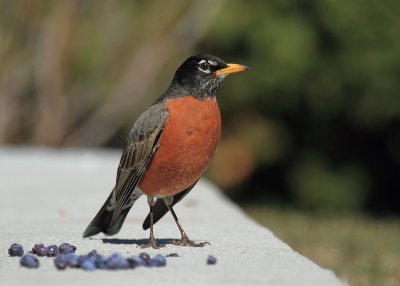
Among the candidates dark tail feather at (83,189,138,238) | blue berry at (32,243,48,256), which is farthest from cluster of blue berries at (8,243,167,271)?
dark tail feather at (83,189,138,238)

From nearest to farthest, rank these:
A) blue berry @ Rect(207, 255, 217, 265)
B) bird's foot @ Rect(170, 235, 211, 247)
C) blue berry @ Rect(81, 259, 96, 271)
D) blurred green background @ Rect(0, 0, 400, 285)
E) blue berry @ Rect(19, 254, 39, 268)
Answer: blue berry @ Rect(81, 259, 96, 271) → blue berry @ Rect(19, 254, 39, 268) → blue berry @ Rect(207, 255, 217, 265) → bird's foot @ Rect(170, 235, 211, 247) → blurred green background @ Rect(0, 0, 400, 285)

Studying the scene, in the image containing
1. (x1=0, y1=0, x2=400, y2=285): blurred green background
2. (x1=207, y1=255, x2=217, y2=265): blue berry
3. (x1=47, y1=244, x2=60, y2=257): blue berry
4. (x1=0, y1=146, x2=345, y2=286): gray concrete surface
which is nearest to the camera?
(x1=0, y1=146, x2=345, y2=286): gray concrete surface

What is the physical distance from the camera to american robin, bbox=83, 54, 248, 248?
16.4 feet

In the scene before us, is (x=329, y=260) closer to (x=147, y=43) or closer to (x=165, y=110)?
(x=165, y=110)

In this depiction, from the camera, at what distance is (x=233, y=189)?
13.6m

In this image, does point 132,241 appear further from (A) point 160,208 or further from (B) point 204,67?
(B) point 204,67

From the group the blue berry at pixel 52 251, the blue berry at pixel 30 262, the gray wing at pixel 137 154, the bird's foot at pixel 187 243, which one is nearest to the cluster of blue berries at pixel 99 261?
the blue berry at pixel 30 262

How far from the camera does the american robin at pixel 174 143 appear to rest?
501 cm

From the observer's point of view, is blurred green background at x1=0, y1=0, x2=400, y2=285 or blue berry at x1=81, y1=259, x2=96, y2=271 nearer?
blue berry at x1=81, y1=259, x2=96, y2=271

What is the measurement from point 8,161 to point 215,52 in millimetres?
3597

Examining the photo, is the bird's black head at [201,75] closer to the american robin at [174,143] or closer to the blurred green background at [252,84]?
the american robin at [174,143]

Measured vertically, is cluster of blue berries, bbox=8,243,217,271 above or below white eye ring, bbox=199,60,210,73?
below

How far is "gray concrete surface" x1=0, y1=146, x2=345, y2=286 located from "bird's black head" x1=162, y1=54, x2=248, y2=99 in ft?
2.72

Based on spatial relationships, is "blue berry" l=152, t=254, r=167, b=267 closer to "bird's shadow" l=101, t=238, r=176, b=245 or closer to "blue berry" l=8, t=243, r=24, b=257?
"blue berry" l=8, t=243, r=24, b=257
